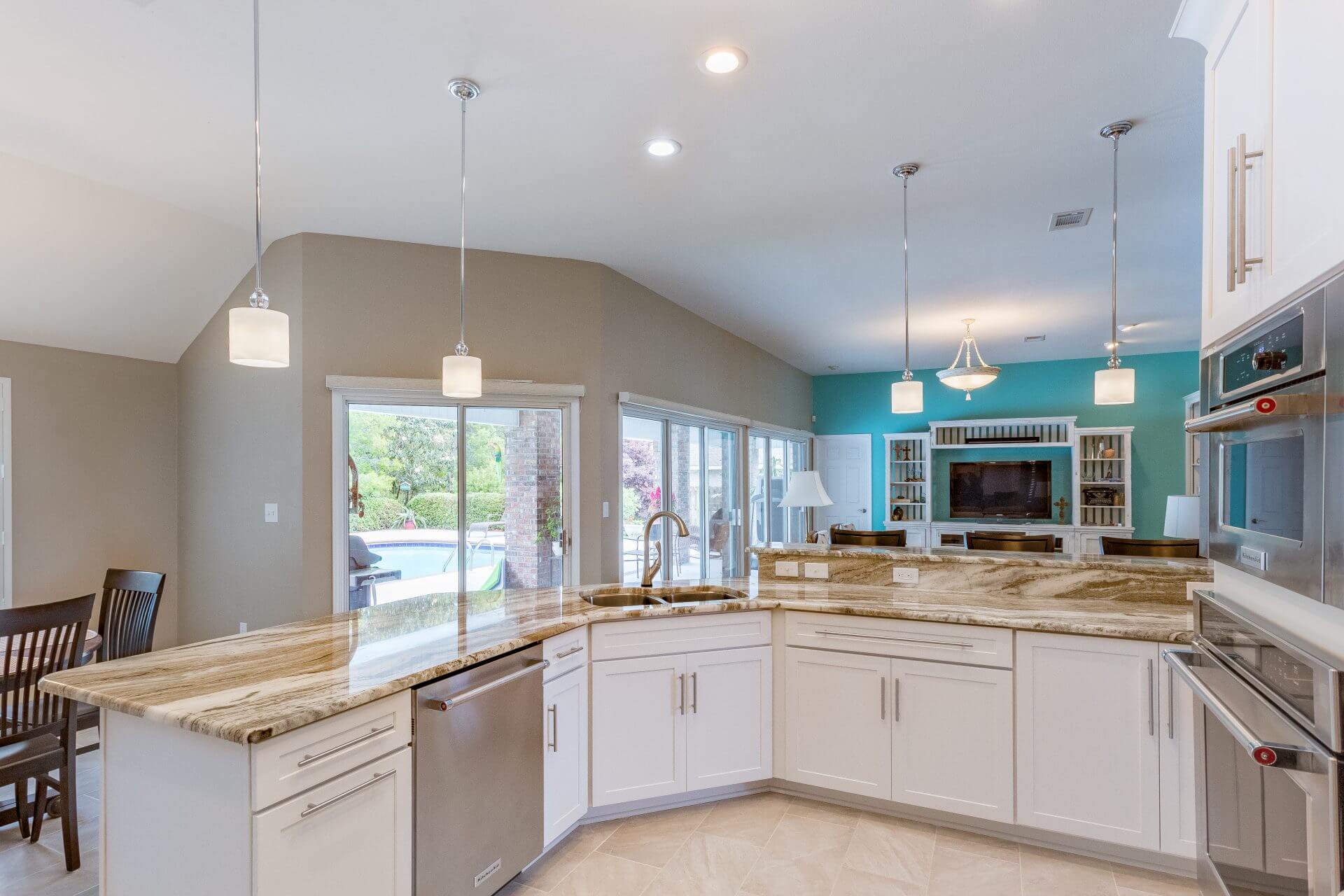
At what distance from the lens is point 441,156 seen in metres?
3.18

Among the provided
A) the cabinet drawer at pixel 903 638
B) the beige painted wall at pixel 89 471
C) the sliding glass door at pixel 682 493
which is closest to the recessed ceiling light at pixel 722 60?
the cabinet drawer at pixel 903 638

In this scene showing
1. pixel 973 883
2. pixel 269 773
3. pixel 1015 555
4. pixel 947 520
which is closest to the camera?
pixel 269 773

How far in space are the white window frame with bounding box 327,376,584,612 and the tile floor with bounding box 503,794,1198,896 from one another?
6.79 ft

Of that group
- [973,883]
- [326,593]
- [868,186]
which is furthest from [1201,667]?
[326,593]

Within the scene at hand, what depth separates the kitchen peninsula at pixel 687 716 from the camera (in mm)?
1581

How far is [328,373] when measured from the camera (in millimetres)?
4207

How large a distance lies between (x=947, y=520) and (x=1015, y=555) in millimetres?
6223

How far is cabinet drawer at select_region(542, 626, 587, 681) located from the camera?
8.02 feet

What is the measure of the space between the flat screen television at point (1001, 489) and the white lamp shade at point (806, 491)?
3.94 metres

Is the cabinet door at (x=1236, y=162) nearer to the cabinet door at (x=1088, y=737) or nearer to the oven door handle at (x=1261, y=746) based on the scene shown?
the oven door handle at (x=1261, y=746)

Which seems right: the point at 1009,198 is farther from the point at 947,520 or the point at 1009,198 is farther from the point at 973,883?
the point at 947,520

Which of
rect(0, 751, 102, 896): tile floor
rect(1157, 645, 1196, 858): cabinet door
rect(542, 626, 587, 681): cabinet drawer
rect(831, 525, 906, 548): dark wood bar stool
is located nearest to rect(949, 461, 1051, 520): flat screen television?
rect(831, 525, 906, 548): dark wood bar stool

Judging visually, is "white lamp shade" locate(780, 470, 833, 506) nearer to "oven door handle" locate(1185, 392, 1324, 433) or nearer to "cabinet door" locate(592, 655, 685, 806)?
"cabinet door" locate(592, 655, 685, 806)

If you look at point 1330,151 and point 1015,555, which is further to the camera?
point 1015,555
